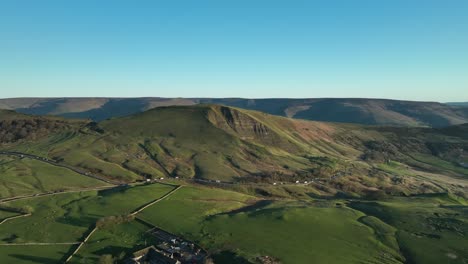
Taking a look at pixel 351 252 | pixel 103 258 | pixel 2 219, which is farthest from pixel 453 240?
pixel 2 219

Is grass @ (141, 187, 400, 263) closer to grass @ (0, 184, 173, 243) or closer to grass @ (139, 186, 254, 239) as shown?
grass @ (139, 186, 254, 239)

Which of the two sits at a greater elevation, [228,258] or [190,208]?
[190,208]

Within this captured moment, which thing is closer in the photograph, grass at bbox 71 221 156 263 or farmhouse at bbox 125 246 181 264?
farmhouse at bbox 125 246 181 264

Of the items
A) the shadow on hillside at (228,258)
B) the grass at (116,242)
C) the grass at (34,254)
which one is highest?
the shadow on hillside at (228,258)

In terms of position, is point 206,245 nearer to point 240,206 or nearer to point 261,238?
point 261,238

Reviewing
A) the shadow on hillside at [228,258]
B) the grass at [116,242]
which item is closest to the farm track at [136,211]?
the grass at [116,242]

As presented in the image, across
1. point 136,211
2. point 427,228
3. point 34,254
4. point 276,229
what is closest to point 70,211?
point 136,211

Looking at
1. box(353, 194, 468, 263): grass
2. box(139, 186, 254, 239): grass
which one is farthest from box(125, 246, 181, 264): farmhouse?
box(353, 194, 468, 263): grass

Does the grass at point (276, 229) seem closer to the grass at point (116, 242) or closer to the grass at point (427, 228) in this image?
the grass at point (427, 228)

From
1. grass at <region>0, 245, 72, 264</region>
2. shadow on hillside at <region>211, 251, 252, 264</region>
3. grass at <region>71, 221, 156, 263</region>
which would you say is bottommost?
grass at <region>0, 245, 72, 264</region>

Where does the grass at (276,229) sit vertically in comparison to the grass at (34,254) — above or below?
above

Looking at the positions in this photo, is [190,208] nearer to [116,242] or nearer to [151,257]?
[116,242]
